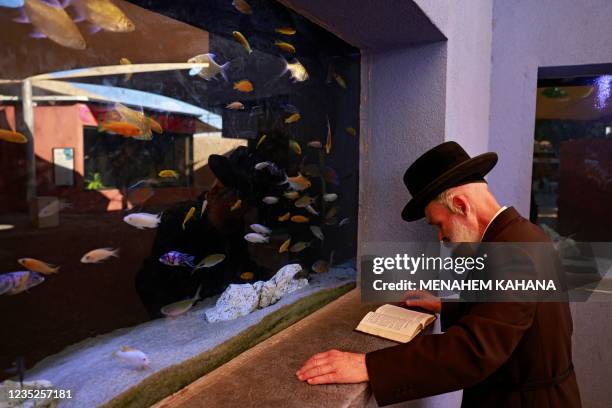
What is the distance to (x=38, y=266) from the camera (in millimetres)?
1313

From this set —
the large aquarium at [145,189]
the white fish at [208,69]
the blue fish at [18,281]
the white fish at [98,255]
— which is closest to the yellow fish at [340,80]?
the large aquarium at [145,189]

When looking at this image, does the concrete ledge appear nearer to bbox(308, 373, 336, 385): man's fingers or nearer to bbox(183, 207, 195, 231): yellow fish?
bbox(308, 373, 336, 385): man's fingers

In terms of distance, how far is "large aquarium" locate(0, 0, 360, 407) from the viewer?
1271 millimetres

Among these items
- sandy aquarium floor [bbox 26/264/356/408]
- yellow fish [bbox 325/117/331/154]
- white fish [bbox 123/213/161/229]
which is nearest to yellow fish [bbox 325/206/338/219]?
yellow fish [bbox 325/117/331/154]

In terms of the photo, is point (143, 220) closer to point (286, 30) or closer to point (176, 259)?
point (176, 259)

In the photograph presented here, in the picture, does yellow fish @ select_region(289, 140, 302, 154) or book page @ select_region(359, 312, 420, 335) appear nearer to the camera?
book page @ select_region(359, 312, 420, 335)

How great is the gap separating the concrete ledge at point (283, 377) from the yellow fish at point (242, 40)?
5.34ft

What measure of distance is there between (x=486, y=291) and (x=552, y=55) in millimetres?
3077

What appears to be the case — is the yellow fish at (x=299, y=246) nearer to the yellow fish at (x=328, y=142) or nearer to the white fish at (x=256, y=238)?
the white fish at (x=256, y=238)

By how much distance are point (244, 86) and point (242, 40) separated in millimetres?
252

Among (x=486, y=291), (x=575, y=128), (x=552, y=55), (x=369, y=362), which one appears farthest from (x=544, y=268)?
(x=575, y=128)

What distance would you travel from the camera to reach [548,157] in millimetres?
4246

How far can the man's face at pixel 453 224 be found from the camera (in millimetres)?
1860

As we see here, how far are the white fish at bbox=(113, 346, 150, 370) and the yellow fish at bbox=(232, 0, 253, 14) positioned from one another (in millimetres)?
1706
